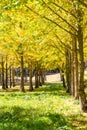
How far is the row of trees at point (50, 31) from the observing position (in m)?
15.3

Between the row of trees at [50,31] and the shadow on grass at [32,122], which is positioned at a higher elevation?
the row of trees at [50,31]

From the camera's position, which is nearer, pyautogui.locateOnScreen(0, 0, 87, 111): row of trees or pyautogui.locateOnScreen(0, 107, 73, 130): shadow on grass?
pyautogui.locateOnScreen(0, 107, 73, 130): shadow on grass

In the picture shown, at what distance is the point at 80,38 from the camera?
16.0 meters

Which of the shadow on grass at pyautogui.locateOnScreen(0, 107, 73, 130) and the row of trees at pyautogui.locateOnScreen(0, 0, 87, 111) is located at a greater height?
the row of trees at pyautogui.locateOnScreen(0, 0, 87, 111)

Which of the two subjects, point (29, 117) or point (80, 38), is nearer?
point (29, 117)

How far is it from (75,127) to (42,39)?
1039cm

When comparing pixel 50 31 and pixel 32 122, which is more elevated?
pixel 50 31

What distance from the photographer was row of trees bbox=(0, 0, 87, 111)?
1531 cm

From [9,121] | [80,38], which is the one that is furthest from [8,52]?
[9,121]

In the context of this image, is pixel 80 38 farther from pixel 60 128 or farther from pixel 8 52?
pixel 8 52

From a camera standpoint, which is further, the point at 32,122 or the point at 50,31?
the point at 50,31

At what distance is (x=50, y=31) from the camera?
66.6 feet

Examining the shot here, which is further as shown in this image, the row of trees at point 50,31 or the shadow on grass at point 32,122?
the row of trees at point 50,31

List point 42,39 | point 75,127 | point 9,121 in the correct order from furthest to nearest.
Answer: point 42,39 → point 9,121 → point 75,127
